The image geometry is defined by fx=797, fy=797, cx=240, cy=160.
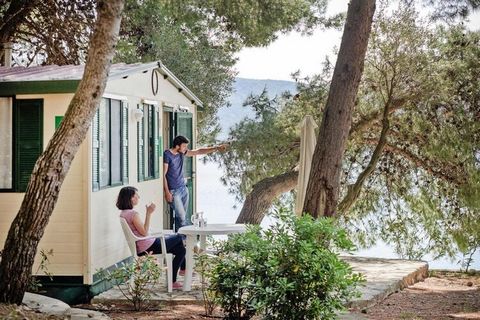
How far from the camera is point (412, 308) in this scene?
8.49 metres

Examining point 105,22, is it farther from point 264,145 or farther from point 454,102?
point 264,145

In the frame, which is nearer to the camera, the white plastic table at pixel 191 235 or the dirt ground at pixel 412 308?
the dirt ground at pixel 412 308

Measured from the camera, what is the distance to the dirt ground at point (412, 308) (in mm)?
7102

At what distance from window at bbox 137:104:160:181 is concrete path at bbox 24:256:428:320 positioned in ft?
5.51

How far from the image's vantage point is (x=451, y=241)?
47.9ft

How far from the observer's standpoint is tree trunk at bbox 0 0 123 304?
19.9ft

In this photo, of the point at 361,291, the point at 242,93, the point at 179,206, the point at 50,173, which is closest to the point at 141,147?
the point at 179,206

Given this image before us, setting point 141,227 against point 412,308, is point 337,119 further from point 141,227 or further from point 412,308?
point 141,227

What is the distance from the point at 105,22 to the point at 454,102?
830 centimetres

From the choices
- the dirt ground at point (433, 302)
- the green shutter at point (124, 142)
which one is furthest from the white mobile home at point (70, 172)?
the dirt ground at point (433, 302)

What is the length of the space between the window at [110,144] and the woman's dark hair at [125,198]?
0.23 meters

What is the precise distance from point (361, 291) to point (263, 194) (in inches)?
290

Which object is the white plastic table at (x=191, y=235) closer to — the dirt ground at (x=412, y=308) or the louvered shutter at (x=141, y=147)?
the dirt ground at (x=412, y=308)

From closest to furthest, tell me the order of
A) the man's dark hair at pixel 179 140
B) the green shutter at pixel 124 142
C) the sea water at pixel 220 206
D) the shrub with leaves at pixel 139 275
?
the shrub with leaves at pixel 139 275 → the green shutter at pixel 124 142 → the man's dark hair at pixel 179 140 → the sea water at pixel 220 206
